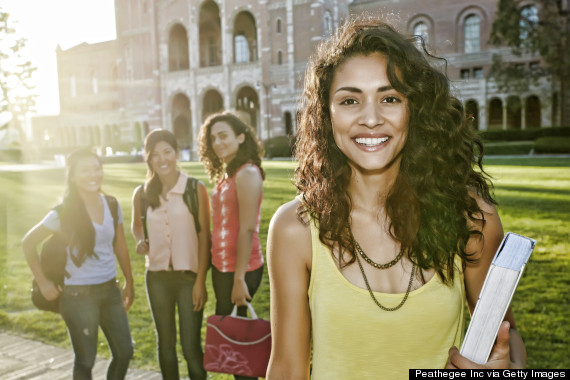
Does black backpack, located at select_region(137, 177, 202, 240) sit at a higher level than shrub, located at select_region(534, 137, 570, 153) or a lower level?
higher

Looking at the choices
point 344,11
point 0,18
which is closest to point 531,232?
point 0,18

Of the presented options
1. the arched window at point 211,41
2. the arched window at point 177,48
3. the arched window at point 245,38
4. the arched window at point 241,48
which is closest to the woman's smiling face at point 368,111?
the arched window at point 245,38

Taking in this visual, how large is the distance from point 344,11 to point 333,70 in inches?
1737

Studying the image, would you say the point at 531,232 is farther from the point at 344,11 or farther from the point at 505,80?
the point at 344,11

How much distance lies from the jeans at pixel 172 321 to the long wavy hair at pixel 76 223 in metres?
0.53

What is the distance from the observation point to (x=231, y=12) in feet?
147

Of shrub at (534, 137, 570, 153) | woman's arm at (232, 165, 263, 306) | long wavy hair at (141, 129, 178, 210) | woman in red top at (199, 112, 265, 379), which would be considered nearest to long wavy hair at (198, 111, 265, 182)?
woman in red top at (199, 112, 265, 379)

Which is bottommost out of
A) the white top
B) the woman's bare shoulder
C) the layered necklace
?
the white top

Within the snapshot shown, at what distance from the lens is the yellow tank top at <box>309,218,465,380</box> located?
168 cm

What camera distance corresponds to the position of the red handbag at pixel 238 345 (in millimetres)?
3439

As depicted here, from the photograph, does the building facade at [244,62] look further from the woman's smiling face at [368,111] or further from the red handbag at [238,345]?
the woman's smiling face at [368,111]

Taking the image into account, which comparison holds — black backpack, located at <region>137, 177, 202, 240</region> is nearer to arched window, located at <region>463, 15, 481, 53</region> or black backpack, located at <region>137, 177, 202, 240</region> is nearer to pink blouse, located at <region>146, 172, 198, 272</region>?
pink blouse, located at <region>146, 172, 198, 272</region>

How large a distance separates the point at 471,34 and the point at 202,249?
3992 cm

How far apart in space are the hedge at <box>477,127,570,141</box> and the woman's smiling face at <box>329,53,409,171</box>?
1265 inches
